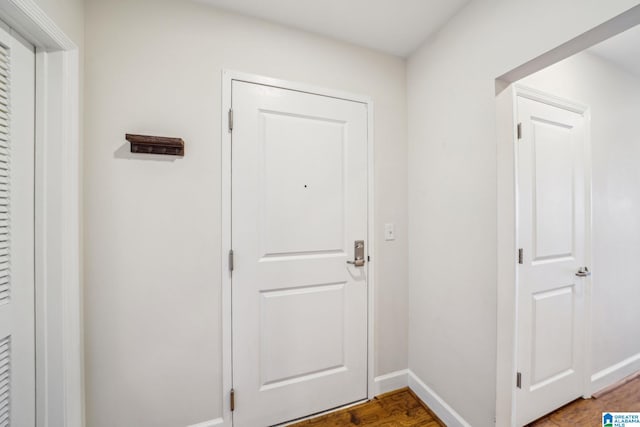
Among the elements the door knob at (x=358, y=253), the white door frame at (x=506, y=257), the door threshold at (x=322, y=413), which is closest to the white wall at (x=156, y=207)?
the door threshold at (x=322, y=413)

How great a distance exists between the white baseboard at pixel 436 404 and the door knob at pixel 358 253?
0.95m

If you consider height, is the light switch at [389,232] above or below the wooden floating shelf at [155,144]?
below

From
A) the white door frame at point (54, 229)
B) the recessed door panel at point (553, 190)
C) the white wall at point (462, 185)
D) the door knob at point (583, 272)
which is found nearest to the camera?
the white door frame at point (54, 229)

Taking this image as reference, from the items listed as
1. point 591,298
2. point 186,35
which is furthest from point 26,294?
point 591,298

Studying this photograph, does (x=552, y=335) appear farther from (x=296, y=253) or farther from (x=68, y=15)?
(x=68, y=15)

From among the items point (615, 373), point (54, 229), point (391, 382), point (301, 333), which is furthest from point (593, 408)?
point (54, 229)

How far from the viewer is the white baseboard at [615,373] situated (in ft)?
5.74

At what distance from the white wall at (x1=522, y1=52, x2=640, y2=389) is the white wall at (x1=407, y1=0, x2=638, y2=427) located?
80 cm

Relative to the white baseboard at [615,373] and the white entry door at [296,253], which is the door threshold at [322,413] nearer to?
the white entry door at [296,253]

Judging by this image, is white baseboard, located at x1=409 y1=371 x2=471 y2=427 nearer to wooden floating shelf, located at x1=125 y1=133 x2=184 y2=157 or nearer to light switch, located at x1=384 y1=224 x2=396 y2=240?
light switch, located at x1=384 y1=224 x2=396 y2=240

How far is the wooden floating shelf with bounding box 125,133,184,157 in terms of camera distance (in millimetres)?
1206

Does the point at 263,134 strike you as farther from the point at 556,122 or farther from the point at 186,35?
the point at 556,122

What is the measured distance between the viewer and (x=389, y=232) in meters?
1.78

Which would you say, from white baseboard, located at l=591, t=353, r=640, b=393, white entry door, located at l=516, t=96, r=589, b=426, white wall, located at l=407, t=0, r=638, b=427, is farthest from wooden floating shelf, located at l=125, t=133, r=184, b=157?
white baseboard, located at l=591, t=353, r=640, b=393
